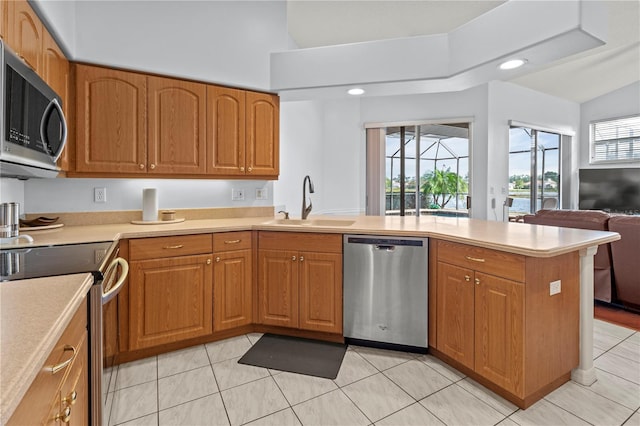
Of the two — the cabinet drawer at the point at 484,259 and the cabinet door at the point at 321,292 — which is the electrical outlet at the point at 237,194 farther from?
the cabinet drawer at the point at 484,259

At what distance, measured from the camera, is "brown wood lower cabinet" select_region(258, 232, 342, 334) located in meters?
2.50

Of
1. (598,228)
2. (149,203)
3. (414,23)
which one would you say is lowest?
(598,228)

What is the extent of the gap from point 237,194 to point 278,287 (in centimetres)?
107

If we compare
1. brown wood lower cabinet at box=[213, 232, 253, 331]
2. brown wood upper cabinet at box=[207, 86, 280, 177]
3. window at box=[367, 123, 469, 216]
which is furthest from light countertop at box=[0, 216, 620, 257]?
window at box=[367, 123, 469, 216]

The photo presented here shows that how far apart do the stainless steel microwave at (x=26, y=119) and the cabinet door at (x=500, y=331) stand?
225cm

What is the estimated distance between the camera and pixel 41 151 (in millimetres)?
1562

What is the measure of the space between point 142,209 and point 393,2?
10.0 ft

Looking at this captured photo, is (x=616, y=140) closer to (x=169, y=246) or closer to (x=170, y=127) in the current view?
(x=170, y=127)

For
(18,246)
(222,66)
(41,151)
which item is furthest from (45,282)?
(222,66)

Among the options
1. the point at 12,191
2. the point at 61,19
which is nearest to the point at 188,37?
the point at 61,19

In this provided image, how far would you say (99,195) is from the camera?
271 cm

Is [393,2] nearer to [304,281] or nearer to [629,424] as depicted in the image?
[304,281]

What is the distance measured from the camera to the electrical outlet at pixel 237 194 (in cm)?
320

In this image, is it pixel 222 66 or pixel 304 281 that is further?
pixel 222 66
